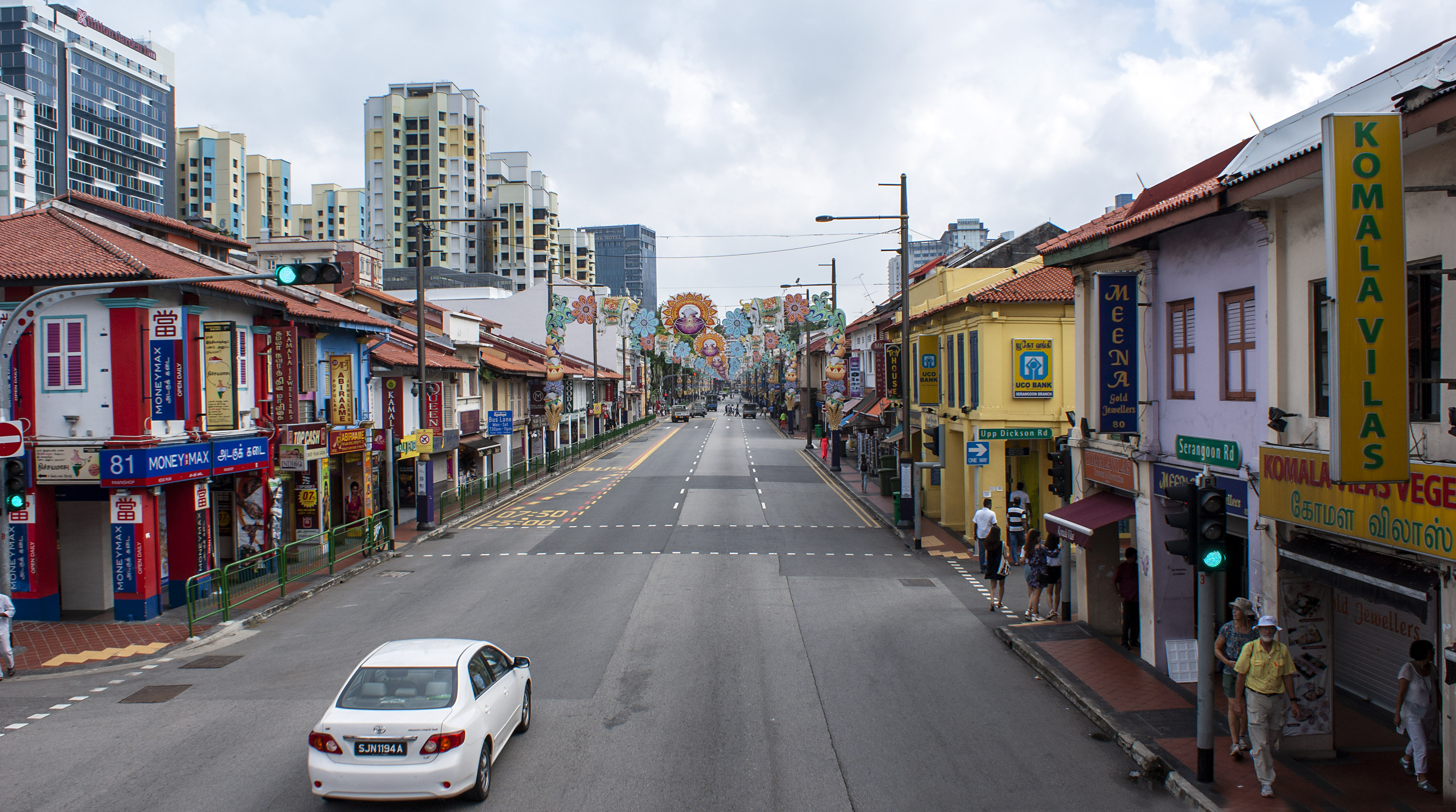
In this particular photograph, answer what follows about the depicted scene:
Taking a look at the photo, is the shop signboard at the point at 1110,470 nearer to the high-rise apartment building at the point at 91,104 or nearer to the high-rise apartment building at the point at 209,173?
the high-rise apartment building at the point at 91,104

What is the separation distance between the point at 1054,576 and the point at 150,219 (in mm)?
24371

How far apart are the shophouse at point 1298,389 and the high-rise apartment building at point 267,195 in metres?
125

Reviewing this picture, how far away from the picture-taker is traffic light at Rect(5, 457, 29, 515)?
43.2 feet

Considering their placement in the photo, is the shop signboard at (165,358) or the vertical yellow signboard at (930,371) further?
the vertical yellow signboard at (930,371)

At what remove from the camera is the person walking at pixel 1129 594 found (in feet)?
44.6

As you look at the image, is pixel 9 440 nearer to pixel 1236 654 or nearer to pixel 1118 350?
pixel 1118 350

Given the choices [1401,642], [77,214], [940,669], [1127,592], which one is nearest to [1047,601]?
[1127,592]

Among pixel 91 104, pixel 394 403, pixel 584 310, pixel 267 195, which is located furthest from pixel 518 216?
pixel 394 403

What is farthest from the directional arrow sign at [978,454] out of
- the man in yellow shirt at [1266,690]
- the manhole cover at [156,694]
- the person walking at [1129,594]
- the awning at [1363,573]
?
the manhole cover at [156,694]

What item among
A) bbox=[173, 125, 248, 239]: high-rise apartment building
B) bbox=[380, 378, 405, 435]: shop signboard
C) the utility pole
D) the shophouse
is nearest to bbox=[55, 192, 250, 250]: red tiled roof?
the utility pole

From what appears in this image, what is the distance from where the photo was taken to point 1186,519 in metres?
9.14

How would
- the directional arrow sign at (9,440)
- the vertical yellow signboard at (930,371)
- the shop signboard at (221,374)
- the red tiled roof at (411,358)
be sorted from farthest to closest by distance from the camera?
the red tiled roof at (411,358) < the vertical yellow signboard at (930,371) < the shop signboard at (221,374) < the directional arrow sign at (9,440)

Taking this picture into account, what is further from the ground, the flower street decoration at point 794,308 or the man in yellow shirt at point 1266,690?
the flower street decoration at point 794,308

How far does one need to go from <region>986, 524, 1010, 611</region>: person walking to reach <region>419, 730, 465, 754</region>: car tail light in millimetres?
11183
